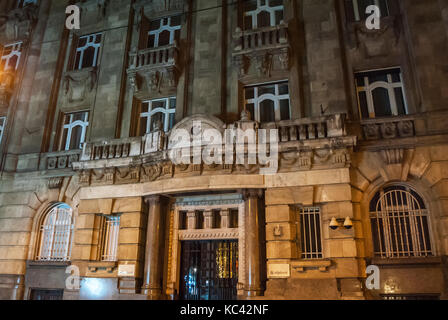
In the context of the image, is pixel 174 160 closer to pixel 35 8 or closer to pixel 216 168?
pixel 216 168

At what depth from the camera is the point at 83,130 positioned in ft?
64.5

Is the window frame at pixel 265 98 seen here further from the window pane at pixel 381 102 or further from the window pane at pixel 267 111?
the window pane at pixel 381 102

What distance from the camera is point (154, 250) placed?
1483 cm

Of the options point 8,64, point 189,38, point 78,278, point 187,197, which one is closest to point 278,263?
point 187,197

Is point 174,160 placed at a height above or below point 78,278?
above

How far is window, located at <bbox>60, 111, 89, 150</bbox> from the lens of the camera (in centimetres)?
1955

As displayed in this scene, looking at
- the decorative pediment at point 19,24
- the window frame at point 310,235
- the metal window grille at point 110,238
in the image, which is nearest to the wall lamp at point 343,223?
the window frame at point 310,235

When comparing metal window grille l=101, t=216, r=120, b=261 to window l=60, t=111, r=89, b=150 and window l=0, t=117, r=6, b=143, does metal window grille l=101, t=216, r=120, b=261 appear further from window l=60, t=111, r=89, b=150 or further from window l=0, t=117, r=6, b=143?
window l=0, t=117, r=6, b=143

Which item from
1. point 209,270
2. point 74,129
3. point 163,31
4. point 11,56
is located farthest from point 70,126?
point 209,270

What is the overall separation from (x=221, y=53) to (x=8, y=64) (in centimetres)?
1404

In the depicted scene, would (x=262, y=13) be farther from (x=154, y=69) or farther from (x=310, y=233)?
(x=310, y=233)

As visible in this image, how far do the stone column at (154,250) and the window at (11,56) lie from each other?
14002 mm

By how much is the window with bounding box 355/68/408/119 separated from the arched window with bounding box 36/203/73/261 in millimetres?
14745

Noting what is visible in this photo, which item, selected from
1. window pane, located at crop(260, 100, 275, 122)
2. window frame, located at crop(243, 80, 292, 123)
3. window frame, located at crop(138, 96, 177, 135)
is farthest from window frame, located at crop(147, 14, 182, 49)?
window pane, located at crop(260, 100, 275, 122)
